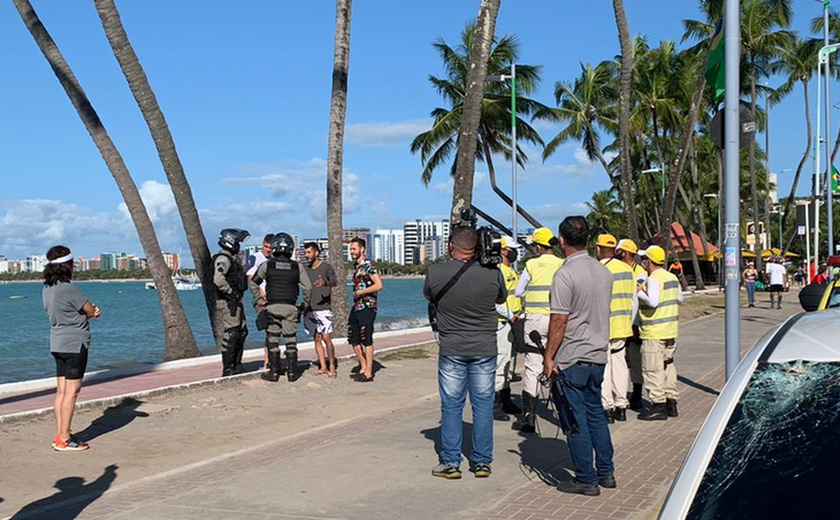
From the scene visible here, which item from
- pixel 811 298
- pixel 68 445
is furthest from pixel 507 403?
pixel 68 445

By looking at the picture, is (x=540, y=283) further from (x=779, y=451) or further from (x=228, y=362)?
(x=779, y=451)

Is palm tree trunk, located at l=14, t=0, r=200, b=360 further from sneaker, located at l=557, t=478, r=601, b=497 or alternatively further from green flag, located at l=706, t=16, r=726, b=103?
sneaker, located at l=557, t=478, r=601, b=497

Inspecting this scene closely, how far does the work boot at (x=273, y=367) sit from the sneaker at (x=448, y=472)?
18.6 feet

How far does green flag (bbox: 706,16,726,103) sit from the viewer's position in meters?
11.0

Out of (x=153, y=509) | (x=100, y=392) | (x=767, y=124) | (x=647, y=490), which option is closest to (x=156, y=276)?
(x=100, y=392)

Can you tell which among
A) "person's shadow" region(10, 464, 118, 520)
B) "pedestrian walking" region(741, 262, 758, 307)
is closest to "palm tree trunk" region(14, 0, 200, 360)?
"person's shadow" region(10, 464, 118, 520)

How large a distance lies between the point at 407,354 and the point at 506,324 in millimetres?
6717

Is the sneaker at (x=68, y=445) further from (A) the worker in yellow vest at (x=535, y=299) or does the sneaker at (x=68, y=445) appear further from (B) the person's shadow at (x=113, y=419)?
(A) the worker in yellow vest at (x=535, y=299)

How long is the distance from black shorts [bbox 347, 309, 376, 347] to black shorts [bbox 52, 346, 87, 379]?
179 inches

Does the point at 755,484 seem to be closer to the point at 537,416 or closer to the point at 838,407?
the point at 838,407

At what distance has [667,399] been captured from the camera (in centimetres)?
1004

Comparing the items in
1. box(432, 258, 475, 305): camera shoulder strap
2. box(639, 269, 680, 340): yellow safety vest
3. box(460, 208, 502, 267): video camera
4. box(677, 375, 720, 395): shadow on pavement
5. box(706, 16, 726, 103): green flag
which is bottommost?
box(677, 375, 720, 395): shadow on pavement

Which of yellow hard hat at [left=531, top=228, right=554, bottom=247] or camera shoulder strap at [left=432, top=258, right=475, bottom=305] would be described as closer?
camera shoulder strap at [left=432, top=258, right=475, bottom=305]

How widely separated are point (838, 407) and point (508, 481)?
4870mm
